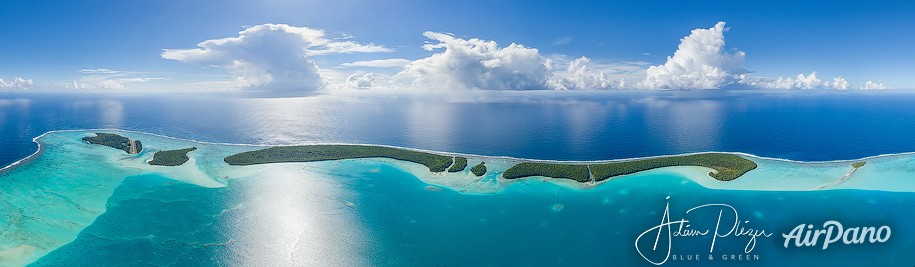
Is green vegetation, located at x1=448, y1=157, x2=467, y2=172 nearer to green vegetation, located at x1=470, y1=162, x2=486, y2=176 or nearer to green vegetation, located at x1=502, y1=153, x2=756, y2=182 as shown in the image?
green vegetation, located at x1=470, y1=162, x2=486, y2=176

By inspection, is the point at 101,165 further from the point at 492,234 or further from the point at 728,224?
the point at 728,224

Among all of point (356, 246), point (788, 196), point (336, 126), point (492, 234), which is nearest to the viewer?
point (356, 246)

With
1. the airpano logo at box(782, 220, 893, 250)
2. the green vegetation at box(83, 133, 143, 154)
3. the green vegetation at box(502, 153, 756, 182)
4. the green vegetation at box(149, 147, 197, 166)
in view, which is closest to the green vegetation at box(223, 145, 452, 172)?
the green vegetation at box(149, 147, 197, 166)

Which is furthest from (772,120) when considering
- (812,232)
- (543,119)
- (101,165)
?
(101,165)

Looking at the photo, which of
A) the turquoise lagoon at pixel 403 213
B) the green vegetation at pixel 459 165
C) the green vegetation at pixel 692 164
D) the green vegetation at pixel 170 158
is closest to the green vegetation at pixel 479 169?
the turquoise lagoon at pixel 403 213

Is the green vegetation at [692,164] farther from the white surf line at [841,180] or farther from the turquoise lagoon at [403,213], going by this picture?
the white surf line at [841,180]

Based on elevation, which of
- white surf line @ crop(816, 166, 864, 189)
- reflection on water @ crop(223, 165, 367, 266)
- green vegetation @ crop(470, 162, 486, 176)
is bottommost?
reflection on water @ crop(223, 165, 367, 266)
